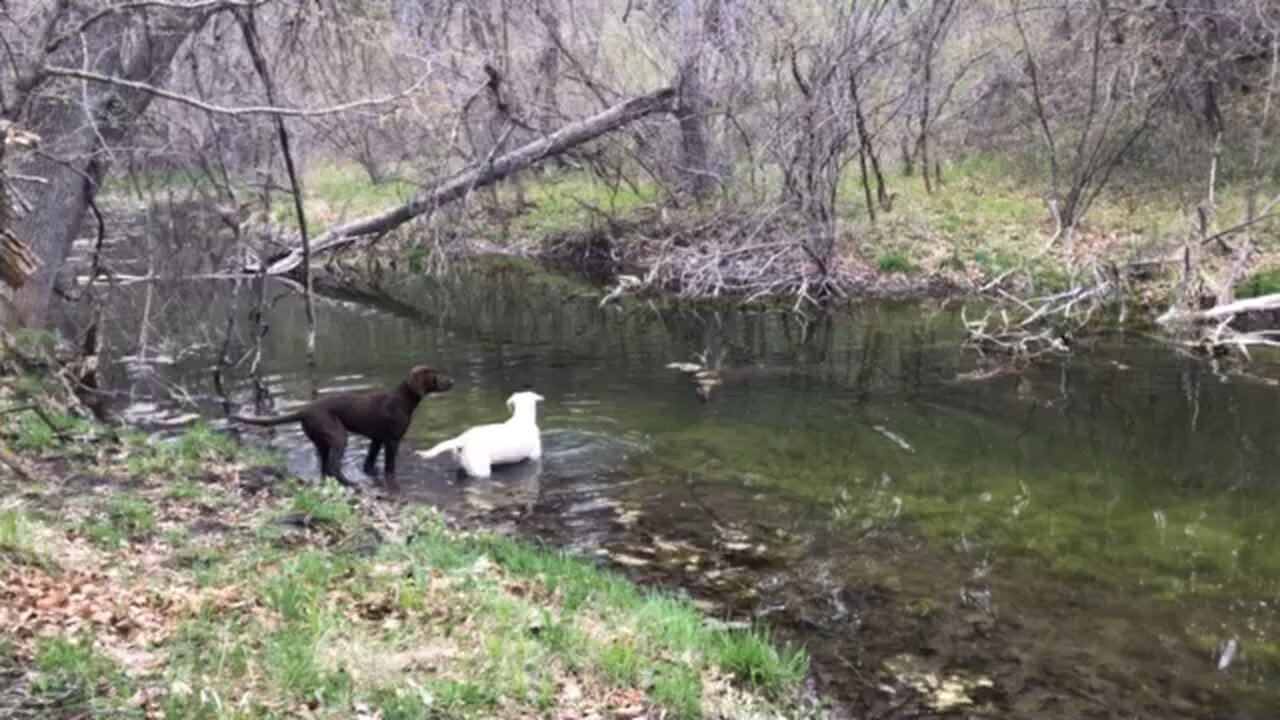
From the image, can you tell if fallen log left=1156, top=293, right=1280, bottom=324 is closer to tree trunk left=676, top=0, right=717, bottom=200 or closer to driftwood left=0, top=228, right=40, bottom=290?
tree trunk left=676, top=0, right=717, bottom=200

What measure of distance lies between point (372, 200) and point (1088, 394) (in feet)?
61.4

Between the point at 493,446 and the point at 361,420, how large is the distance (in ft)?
3.92

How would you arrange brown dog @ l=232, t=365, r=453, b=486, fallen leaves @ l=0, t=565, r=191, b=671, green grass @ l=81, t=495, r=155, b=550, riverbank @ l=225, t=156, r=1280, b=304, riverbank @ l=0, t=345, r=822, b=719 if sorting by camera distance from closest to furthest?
1. riverbank @ l=0, t=345, r=822, b=719
2. fallen leaves @ l=0, t=565, r=191, b=671
3. green grass @ l=81, t=495, r=155, b=550
4. brown dog @ l=232, t=365, r=453, b=486
5. riverbank @ l=225, t=156, r=1280, b=304

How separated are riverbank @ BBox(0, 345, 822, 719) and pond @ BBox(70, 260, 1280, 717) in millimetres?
869

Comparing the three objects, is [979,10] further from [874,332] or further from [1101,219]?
[874,332]

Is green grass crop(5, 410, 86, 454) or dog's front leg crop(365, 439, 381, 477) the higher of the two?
green grass crop(5, 410, 86, 454)

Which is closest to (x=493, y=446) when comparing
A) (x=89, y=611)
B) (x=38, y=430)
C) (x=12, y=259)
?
(x=38, y=430)

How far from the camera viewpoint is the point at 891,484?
10875 mm

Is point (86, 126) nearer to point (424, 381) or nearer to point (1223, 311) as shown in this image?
point (424, 381)

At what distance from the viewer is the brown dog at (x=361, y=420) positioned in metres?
10.5

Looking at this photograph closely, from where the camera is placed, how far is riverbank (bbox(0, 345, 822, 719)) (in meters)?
5.01

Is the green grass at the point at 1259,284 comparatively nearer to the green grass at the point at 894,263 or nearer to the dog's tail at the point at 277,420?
the green grass at the point at 894,263

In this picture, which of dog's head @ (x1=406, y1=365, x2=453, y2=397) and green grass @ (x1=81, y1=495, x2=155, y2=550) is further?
→ dog's head @ (x1=406, y1=365, x2=453, y2=397)

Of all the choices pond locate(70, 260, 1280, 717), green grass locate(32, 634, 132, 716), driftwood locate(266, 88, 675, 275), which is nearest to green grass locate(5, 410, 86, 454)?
pond locate(70, 260, 1280, 717)
